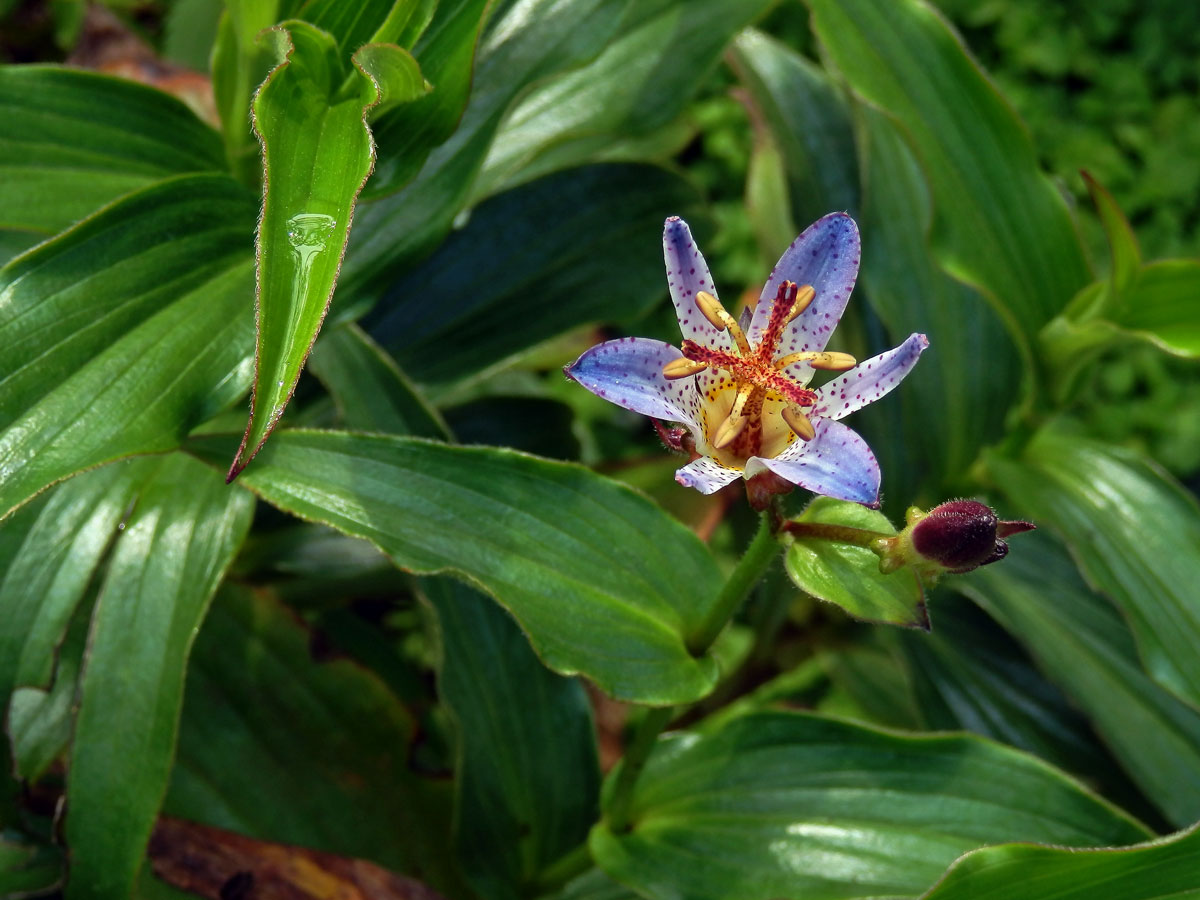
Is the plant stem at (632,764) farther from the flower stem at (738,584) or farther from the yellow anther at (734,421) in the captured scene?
the yellow anther at (734,421)

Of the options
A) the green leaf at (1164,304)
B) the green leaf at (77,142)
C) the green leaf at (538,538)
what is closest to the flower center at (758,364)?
the green leaf at (538,538)

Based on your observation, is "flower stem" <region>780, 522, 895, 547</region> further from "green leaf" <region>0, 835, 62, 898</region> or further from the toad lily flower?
"green leaf" <region>0, 835, 62, 898</region>

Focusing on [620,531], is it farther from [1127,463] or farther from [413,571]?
[1127,463]

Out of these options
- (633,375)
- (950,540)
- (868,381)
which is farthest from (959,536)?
(633,375)

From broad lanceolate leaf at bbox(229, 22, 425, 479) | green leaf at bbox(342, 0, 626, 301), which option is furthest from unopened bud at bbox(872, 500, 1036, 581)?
green leaf at bbox(342, 0, 626, 301)

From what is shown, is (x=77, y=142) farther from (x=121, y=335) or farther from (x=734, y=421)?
(x=734, y=421)
